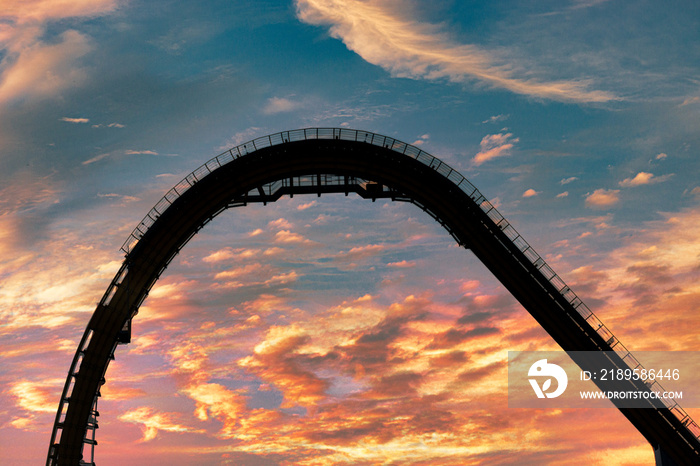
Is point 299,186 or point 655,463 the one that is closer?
point 655,463

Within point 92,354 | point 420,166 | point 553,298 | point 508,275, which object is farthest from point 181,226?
point 553,298

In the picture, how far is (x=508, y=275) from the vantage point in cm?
5047

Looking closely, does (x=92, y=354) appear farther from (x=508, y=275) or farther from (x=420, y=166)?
(x=508, y=275)

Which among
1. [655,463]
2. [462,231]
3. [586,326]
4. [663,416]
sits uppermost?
[462,231]

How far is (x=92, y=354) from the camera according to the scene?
48719 mm

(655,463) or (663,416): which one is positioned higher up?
(663,416)

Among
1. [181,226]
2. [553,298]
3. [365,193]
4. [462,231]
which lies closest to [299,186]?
[365,193]

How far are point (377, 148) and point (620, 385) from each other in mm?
26402

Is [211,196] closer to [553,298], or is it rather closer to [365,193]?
[365,193]

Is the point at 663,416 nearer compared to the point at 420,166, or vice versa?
the point at 663,416

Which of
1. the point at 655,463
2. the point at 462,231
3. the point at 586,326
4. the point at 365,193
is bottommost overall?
the point at 655,463

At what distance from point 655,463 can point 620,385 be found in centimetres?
723

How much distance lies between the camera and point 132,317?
49.6 meters

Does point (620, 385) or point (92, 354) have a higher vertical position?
point (92, 354)
